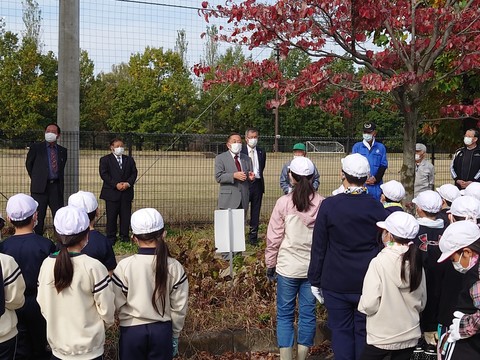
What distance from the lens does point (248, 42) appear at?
7.56 meters

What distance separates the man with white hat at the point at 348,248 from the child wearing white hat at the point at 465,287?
0.95m

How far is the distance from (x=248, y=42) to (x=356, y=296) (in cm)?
389

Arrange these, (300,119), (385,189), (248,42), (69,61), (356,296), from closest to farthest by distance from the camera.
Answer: (356,296) → (385,189) → (248,42) → (69,61) → (300,119)

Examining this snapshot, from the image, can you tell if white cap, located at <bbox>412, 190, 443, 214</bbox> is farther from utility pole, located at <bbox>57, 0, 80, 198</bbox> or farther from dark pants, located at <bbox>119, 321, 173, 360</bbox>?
utility pole, located at <bbox>57, 0, 80, 198</bbox>

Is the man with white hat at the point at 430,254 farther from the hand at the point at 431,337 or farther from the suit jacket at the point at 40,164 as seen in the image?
the suit jacket at the point at 40,164

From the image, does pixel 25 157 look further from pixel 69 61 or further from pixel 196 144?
pixel 196 144

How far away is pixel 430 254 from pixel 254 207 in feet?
18.5

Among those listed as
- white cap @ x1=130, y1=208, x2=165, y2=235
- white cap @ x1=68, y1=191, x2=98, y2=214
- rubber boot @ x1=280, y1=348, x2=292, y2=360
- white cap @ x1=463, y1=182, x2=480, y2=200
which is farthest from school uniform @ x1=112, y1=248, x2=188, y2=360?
white cap @ x1=463, y1=182, x2=480, y2=200

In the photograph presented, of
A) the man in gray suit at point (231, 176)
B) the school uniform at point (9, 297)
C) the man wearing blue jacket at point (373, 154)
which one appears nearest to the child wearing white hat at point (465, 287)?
the school uniform at point (9, 297)

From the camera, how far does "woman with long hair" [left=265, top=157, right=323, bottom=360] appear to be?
5402 millimetres

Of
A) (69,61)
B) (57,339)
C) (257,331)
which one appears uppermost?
(69,61)

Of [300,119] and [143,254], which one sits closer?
[143,254]

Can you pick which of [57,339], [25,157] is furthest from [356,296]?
[25,157]

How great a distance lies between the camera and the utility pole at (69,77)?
30.8 ft
